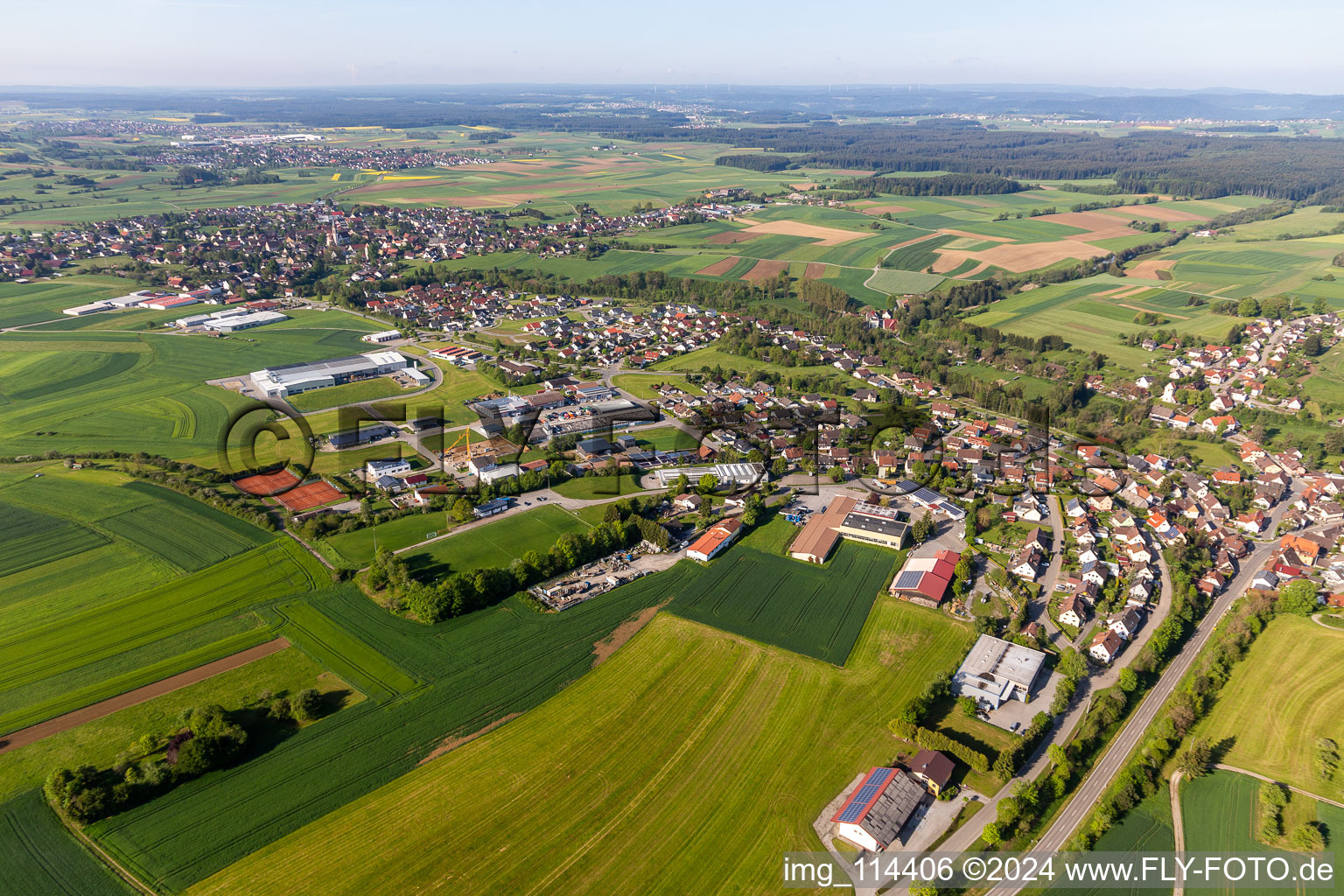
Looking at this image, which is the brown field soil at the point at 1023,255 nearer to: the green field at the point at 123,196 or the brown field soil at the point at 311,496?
the brown field soil at the point at 311,496

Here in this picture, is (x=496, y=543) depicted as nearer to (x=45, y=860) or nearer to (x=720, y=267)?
(x=45, y=860)

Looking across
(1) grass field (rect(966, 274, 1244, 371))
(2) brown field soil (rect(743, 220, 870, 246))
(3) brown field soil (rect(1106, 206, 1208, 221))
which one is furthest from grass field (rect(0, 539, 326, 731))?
(3) brown field soil (rect(1106, 206, 1208, 221))

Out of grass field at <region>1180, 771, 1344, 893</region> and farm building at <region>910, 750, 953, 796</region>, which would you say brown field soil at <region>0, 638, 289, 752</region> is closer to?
farm building at <region>910, 750, 953, 796</region>

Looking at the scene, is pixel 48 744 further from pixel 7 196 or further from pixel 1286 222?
pixel 1286 222

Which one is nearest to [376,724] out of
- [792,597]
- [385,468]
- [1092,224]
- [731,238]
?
[792,597]

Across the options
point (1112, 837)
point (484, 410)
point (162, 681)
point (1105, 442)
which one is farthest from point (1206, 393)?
point (162, 681)

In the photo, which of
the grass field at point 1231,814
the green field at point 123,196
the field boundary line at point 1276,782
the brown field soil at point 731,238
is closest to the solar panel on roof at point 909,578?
the grass field at point 1231,814
